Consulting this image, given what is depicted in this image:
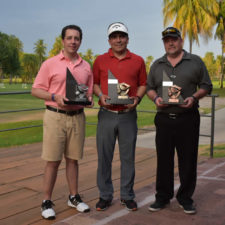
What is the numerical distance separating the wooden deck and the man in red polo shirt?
0.44 meters

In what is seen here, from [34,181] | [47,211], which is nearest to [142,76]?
[47,211]

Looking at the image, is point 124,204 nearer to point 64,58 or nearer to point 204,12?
point 64,58

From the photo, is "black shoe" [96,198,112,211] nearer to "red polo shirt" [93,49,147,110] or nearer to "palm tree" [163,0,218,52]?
"red polo shirt" [93,49,147,110]

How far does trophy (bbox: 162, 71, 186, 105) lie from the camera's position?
10.5ft

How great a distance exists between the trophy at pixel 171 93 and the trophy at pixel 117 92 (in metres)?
0.34

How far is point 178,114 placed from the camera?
338 centimetres

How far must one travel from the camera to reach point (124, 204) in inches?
144

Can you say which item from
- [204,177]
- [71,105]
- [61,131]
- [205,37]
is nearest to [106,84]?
[71,105]

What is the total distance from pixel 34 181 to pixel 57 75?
2011mm

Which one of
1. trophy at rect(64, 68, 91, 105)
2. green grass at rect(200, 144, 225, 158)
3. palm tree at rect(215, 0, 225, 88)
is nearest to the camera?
trophy at rect(64, 68, 91, 105)

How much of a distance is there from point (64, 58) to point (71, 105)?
46 centimetres

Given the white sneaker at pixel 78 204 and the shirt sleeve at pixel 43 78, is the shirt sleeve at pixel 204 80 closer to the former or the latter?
the shirt sleeve at pixel 43 78

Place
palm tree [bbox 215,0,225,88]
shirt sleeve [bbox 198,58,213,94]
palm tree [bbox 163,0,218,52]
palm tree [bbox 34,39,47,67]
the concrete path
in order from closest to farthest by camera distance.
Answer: the concrete path → shirt sleeve [bbox 198,58,213,94] → palm tree [bbox 163,0,218,52] → palm tree [bbox 215,0,225,88] → palm tree [bbox 34,39,47,67]

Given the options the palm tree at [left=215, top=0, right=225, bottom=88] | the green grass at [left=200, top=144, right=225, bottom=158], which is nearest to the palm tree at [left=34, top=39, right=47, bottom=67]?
the palm tree at [left=215, top=0, right=225, bottom=88]
